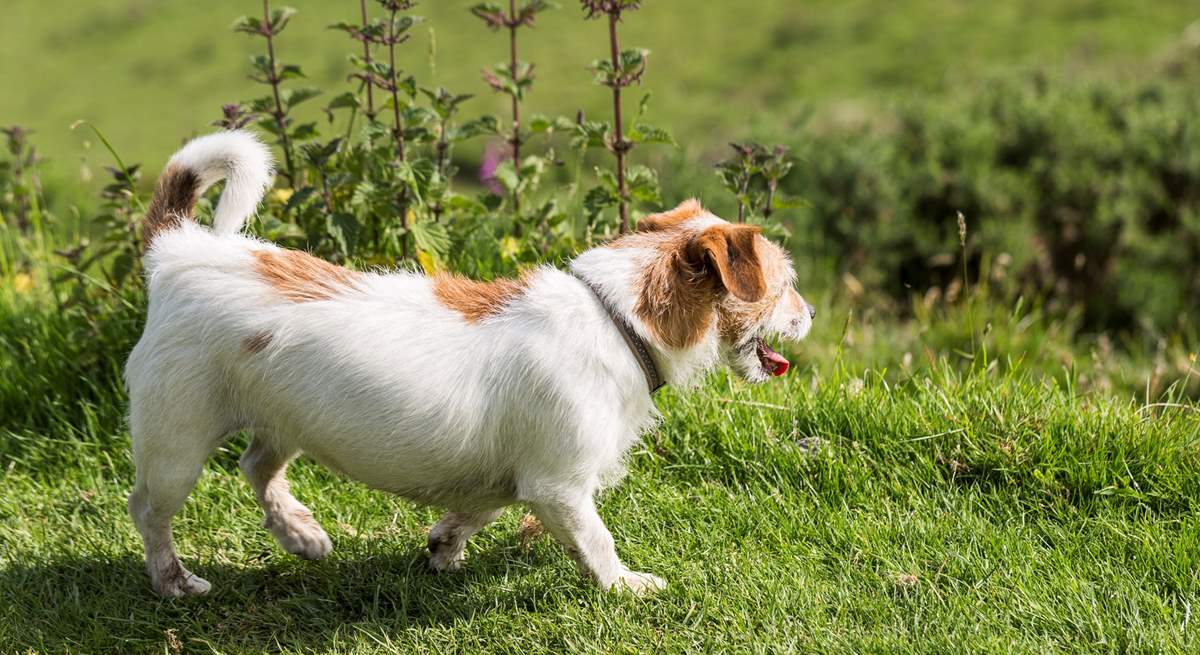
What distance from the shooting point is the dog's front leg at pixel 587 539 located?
311cm

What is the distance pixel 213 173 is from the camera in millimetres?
3387

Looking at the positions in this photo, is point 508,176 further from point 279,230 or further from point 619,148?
point 279,230

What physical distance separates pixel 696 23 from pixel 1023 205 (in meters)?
6.79

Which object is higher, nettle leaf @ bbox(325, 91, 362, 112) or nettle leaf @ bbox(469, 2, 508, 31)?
nettle leaf @ bbox(469, 2, 508, 31)

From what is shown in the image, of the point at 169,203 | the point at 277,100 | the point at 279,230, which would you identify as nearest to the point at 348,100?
the point at 277,100

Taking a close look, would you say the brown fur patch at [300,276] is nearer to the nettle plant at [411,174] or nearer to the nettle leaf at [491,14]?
the nettle plant at [411,174]

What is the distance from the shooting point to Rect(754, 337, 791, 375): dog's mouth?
334 centimetres

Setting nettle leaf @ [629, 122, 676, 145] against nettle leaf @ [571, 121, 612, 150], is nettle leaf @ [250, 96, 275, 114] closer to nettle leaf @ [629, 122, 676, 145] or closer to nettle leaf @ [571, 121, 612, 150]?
nettle leaf @ [571, 121, 612, 150]

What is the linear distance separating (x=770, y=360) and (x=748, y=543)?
60 centimetres

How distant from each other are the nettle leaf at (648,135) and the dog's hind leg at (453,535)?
148cm

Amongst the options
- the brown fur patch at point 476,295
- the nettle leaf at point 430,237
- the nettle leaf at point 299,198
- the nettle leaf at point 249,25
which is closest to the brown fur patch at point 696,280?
the brown fur patch at point 476,295

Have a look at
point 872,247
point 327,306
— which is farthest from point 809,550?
point 872,247

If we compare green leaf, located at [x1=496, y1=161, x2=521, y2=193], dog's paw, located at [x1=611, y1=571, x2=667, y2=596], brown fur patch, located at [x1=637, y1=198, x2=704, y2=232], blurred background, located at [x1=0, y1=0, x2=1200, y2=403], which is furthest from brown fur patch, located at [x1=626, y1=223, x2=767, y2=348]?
green leaf, located at [x1=496, y1=161, x2=521, y2=193]

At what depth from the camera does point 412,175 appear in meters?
4.03
